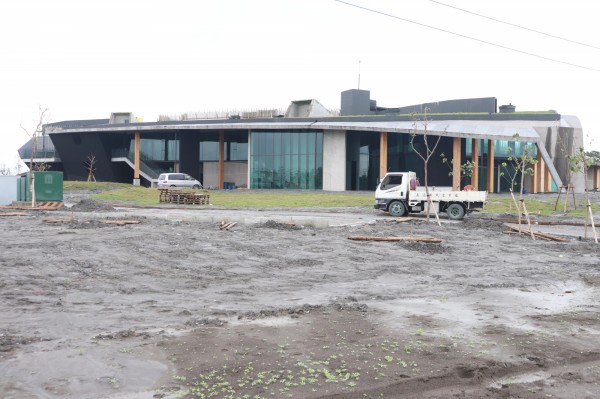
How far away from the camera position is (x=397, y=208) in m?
29.1

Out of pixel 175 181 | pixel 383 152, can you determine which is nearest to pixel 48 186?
pixel 175 181

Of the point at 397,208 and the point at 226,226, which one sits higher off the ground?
the point at 397,208

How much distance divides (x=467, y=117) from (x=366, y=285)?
136 feet

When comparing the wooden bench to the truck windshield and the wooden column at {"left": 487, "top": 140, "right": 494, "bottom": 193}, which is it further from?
the wooden column at {"left": 487, "top": 140, "right": 494, "bottom": 193}

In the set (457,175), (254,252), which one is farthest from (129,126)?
(254,252)

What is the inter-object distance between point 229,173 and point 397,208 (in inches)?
1473

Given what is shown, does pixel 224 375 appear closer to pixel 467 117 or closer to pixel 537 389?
pixel 537 389

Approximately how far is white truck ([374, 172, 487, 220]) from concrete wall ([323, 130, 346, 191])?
24.8m

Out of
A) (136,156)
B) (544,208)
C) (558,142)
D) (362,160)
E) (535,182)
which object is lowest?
(544,208)

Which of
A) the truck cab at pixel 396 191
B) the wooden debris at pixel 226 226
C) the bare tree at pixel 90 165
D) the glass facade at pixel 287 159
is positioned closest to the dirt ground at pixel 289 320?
the wooden debris at pixel 226 226

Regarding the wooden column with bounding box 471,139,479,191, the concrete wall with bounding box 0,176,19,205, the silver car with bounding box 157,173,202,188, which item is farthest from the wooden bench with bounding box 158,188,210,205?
the wooden column with bounding box 471,139,479,191

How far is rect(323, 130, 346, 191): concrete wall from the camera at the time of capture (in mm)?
54219

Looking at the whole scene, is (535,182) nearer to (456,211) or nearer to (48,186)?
(456,211)

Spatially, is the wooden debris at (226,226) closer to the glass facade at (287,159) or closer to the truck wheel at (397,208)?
the truck wheel at (397,208)
